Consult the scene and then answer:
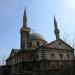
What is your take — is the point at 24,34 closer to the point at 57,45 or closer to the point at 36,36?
the point at 36,36

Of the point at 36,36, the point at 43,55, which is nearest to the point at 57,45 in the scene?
the point at 43,55

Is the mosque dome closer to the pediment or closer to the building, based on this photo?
the building

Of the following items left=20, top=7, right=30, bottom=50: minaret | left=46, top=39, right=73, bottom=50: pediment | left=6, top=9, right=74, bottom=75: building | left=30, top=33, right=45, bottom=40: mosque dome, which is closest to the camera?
left=6, top=9, right=74, bottom=75: building

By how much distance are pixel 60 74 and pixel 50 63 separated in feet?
36.3

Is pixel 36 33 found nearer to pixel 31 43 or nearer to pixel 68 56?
pixel 31 43

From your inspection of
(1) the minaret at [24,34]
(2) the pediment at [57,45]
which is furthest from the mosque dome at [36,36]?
(2) the pediment at [57,45]

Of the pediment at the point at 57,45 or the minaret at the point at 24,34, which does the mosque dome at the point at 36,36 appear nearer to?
the minaret at the point at 24,34

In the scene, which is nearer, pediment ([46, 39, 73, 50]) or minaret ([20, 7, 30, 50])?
pediment ([46, 39, 73, 50])

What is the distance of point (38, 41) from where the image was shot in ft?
140

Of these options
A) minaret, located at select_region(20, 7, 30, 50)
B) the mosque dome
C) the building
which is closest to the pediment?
the building

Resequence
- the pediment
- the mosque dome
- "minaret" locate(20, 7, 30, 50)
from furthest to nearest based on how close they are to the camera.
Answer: the mosque dome, "minaret" locate(20, 7, 30, 50), the pediment

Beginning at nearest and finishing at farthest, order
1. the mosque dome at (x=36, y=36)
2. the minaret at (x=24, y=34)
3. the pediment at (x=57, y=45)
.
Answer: the pediment at (x=57, y=45) < the minaret at (x=24, y=34) < the mosque dome at (x=36, y=36)

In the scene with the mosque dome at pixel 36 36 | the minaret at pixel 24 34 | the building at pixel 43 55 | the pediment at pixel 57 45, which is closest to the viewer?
the building at pixel 43 55

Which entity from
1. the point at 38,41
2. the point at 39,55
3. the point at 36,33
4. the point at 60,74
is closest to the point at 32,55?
the point at 39,55
